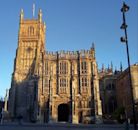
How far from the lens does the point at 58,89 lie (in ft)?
210

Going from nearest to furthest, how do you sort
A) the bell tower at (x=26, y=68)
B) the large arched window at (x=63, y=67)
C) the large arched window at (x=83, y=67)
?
the large arched window at (x=83, y=67)
the large arched window at (x=63, y=67)
the bell tower at (x=26, y=68)

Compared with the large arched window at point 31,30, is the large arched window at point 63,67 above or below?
below

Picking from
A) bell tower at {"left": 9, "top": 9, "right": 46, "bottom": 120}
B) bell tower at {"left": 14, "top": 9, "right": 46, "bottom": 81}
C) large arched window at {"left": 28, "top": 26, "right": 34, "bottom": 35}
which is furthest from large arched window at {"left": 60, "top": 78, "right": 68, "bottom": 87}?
large arched window at {"left": 28, "top": 26, "right": 34, "bottom": 35}

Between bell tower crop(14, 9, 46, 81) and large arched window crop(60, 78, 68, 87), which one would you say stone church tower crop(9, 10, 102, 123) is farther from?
bell tower crop(14, 9, 46, 81)

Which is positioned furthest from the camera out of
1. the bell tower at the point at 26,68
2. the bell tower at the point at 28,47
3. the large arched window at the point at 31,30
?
the large arched window at the point at 31,30

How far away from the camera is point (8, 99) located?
71.5m

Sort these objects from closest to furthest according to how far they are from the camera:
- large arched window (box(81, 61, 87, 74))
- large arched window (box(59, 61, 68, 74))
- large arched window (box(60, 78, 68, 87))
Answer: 1. large arched window (box(60, 78, 68, 87))
2. large arched window (box(81, 61, 87, 74))
3. large arched window (box(59, 61, 68, 74))

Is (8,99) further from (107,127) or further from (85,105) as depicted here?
(107,127)

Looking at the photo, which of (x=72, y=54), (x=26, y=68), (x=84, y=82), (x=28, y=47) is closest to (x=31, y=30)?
(x=28, y=47)

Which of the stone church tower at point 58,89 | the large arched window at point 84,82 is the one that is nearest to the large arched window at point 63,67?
the stone church tower at point 58,89

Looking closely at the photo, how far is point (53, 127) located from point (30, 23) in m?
49.4

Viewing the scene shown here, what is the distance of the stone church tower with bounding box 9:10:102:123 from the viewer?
203 feet

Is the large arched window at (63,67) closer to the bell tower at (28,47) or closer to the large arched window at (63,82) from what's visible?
the large arched window at (63,82)

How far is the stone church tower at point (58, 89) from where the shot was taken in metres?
62.0
